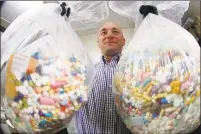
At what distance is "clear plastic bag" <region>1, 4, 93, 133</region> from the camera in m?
0.80

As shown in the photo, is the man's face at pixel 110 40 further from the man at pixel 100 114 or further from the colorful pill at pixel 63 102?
the colorful pill at pixel 63 102

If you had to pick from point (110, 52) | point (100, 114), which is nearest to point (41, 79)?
point (100, 114)

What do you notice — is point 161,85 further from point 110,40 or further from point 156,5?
point 110,40

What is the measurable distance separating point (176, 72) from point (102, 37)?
731 millimetres

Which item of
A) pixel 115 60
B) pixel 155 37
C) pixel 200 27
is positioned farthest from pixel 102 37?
pixel 200 27

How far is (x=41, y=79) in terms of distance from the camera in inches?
31.3

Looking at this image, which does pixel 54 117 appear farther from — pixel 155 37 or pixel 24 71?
pixel 155 37

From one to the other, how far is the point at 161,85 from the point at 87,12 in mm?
462

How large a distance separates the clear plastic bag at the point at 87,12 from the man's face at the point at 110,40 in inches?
11.6

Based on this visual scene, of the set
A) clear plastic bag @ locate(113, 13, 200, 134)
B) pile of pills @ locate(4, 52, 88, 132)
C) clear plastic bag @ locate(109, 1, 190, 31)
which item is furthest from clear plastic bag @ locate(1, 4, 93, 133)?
clear plastic bag @ locate(109, 1, 190, 31)

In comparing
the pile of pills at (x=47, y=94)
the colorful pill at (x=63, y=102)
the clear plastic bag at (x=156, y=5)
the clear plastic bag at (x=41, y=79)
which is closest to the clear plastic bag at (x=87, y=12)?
the clear plastic bag at (x=156, y=5)

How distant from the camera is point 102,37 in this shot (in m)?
1.50

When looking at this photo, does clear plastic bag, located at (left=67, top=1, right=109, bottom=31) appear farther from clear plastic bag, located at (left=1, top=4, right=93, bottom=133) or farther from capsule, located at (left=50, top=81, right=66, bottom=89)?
capsule, located at (left=50, top=81, right=66, bottom=89)

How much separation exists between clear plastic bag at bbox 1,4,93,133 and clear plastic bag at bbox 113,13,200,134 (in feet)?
0.46
